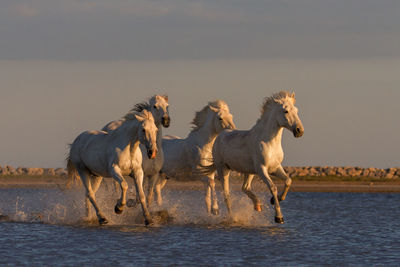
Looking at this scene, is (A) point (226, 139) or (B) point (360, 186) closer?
(A) point (226, 139)

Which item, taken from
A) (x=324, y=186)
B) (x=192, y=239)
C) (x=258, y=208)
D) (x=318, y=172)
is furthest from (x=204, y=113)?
(x=318, y=172)

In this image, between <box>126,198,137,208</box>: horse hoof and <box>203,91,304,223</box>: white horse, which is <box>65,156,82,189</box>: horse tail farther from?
<box>203,91,304,223</box>: white horse

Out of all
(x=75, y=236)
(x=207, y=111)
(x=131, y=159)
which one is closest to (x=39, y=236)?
(x=75, y=236)

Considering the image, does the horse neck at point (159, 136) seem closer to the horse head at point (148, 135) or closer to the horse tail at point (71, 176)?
the horse head at point (148, 135)

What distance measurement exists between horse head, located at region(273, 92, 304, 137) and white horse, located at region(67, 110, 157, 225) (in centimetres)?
257

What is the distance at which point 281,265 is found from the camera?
511 inches

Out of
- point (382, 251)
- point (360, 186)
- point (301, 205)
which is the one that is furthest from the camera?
point (360, 186)

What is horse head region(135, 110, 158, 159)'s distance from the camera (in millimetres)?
15914

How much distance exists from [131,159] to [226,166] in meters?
2.96

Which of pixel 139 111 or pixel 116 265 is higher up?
pixel 139 111

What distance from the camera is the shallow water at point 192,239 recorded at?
13531 millimetres

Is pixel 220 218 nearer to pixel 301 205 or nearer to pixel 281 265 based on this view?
pixel 281 265

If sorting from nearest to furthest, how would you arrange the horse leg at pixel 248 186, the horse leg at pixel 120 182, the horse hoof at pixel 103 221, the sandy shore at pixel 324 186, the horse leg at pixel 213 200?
the horse leg at pixel 120 182, the horse hoof at pixel 103 221, the horse leg at pixel 248 186, the horse leg at pixel 213 200, the sandy shore at pixel 324 186

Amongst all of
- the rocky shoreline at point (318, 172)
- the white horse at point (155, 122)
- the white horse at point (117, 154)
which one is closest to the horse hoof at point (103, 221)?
the white horse at point (117, 154)
